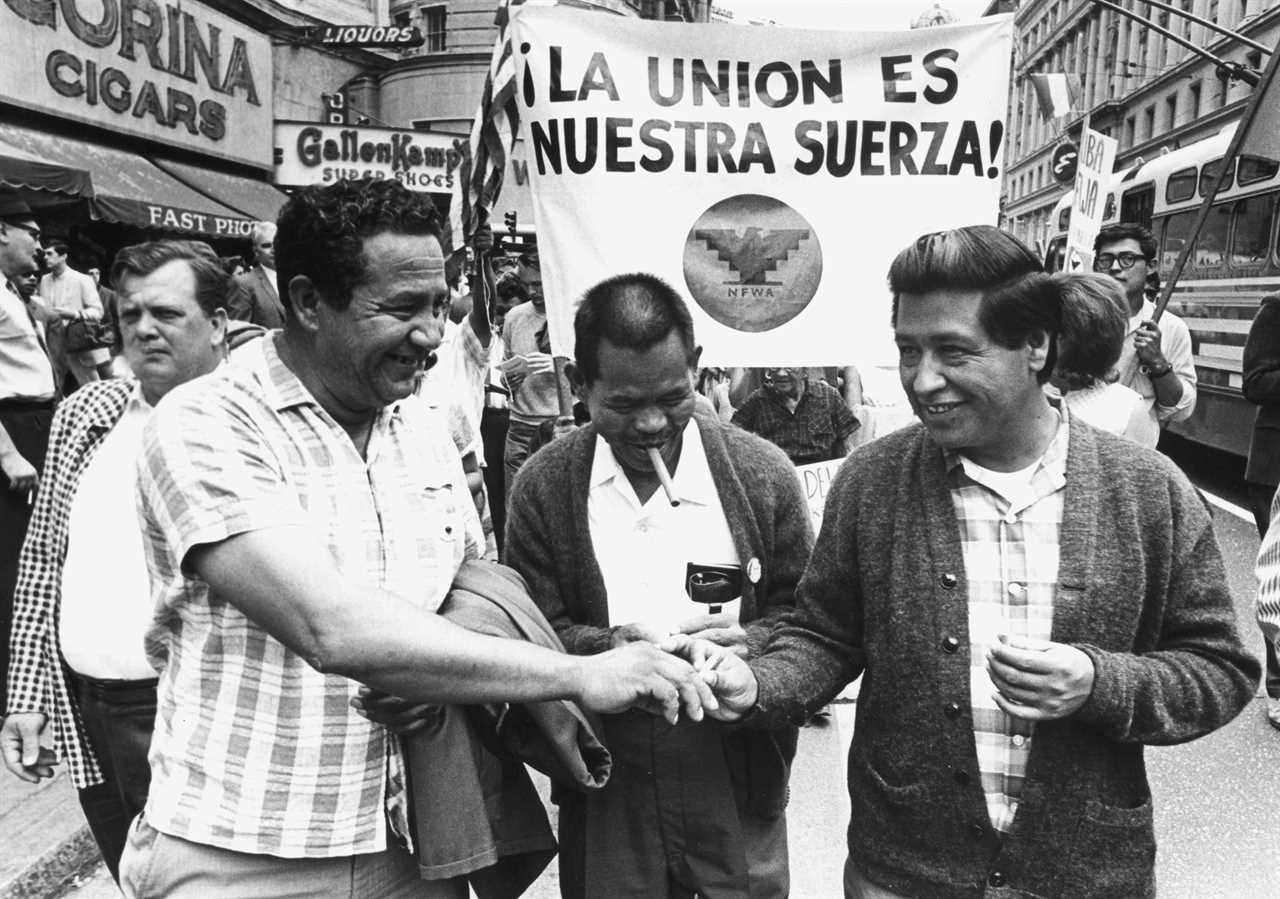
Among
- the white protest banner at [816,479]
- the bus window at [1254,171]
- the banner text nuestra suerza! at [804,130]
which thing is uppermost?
the bus window at [1254,171]

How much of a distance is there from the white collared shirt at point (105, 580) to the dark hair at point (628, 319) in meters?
1.05

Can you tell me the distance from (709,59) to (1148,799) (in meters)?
2.52

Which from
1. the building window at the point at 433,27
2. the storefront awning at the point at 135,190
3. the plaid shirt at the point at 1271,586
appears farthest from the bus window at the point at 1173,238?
the building window at the point at 433,27

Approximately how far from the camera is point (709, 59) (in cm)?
340

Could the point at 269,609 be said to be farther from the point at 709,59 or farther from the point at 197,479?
the point at 709,59

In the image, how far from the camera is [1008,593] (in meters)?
1.79

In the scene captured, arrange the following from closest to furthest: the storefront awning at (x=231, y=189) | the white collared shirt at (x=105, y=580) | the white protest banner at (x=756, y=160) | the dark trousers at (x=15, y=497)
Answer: the white collared shirt at (x=105, y=580), the white protest banner at (x=756, y=160), the dark trousers at (x=15, y=497), the storefront awning at (x=231, y=189)

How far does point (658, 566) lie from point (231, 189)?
16339 millimetres

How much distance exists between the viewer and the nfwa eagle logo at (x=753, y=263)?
3.43 metres

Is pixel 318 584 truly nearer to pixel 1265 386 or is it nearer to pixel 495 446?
pixel 1265 386

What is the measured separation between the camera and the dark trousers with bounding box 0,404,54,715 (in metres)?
4.33

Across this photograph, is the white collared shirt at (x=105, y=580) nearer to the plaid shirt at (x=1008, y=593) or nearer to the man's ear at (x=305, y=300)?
the man's ear at (x=305, y=300)

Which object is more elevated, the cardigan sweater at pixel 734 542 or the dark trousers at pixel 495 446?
the cardigan sweater at pixel 734 542

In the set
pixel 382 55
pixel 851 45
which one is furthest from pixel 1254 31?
pixel 851 45
